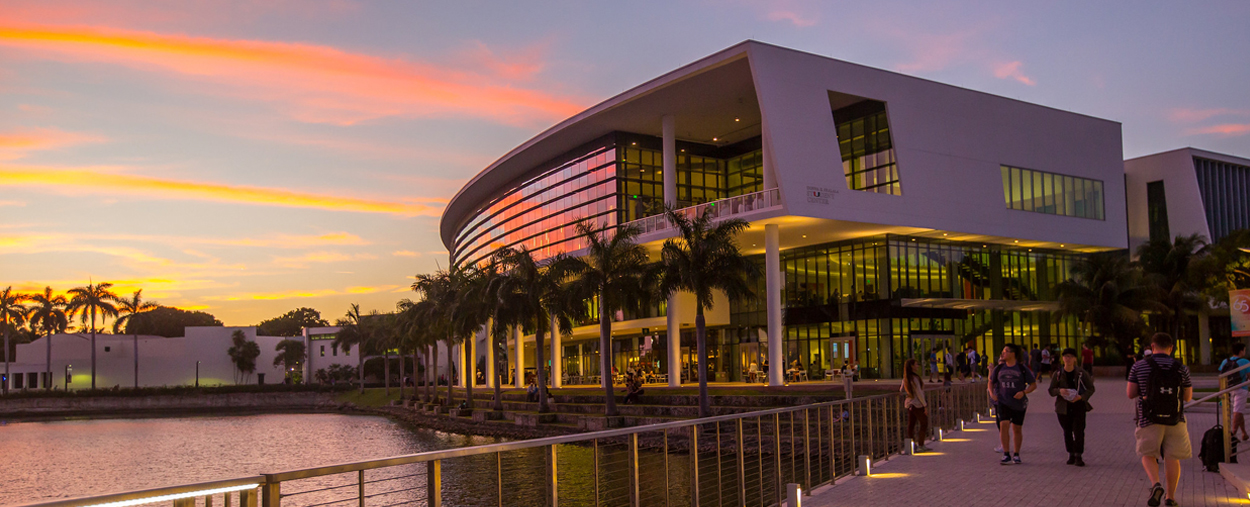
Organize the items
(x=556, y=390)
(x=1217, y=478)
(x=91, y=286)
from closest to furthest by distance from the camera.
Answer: (x=1217, y=478)
(x=556, y=390)
(x=91, y=286)

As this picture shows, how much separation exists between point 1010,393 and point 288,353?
10803 centimetres

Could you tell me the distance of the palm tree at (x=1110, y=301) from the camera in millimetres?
50344

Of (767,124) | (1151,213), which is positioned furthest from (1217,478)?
(1151,213)

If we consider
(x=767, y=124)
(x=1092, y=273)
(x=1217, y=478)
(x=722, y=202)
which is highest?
(x=767, y=124)

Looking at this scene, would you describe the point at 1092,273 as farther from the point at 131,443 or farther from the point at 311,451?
the point at 131,443

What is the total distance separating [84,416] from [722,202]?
64769mm

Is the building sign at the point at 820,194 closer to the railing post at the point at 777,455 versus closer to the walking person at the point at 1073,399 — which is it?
the walking person at the point at 1073,399

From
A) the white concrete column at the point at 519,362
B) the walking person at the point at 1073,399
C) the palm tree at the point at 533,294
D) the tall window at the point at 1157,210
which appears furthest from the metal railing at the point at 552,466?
the tall window at the point at 1157,210

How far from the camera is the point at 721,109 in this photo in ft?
157

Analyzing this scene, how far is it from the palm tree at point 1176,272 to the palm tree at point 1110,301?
1379mm

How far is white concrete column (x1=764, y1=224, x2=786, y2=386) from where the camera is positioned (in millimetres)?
40344

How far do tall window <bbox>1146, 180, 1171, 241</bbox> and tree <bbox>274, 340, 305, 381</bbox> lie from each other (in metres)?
90.7

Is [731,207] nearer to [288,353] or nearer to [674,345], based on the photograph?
[674,345]

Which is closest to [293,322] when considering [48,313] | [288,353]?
[288,353]
